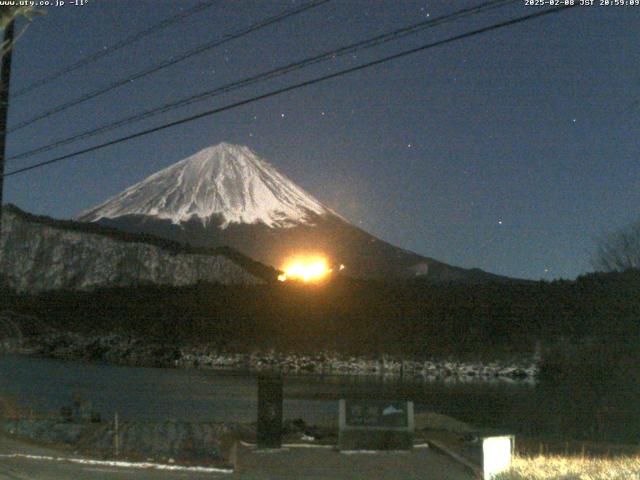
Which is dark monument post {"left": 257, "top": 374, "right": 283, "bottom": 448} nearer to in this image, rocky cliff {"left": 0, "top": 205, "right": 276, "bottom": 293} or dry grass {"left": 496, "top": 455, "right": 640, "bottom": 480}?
dry grass {"left": 496, "top": 455, "right": 640, "bottom": 480}

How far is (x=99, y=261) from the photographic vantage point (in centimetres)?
13812

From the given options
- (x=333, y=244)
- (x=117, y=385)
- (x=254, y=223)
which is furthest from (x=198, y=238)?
(x=117, y=385)

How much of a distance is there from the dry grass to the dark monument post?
4.73 m

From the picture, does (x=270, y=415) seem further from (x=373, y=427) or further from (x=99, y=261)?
(x=99, y=261)

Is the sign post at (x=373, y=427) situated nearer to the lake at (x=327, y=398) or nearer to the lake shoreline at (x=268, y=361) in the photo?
the lake at (x=327, y=398)

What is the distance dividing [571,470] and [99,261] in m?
132

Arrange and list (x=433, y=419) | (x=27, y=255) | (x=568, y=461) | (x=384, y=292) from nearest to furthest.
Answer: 1. (x=568, y=461)
2. (x=433, y=419)
3. (x=384, y=292)
4. (x=27, y=255)

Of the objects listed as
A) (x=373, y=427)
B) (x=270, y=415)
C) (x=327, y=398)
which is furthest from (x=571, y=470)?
(x=327, y=398)

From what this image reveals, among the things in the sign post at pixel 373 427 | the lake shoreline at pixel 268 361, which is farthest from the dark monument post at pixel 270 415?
the lake shoreline at pixel 268 361

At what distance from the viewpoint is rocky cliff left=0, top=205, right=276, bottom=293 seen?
133m

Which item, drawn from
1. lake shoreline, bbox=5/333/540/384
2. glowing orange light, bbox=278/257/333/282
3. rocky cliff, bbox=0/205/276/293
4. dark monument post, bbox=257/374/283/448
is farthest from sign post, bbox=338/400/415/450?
rocky cliff, bbox=0/205/276/293

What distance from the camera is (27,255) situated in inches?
5507

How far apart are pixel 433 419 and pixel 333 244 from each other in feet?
433

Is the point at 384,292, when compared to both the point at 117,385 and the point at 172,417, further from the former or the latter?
the point at 172,417
